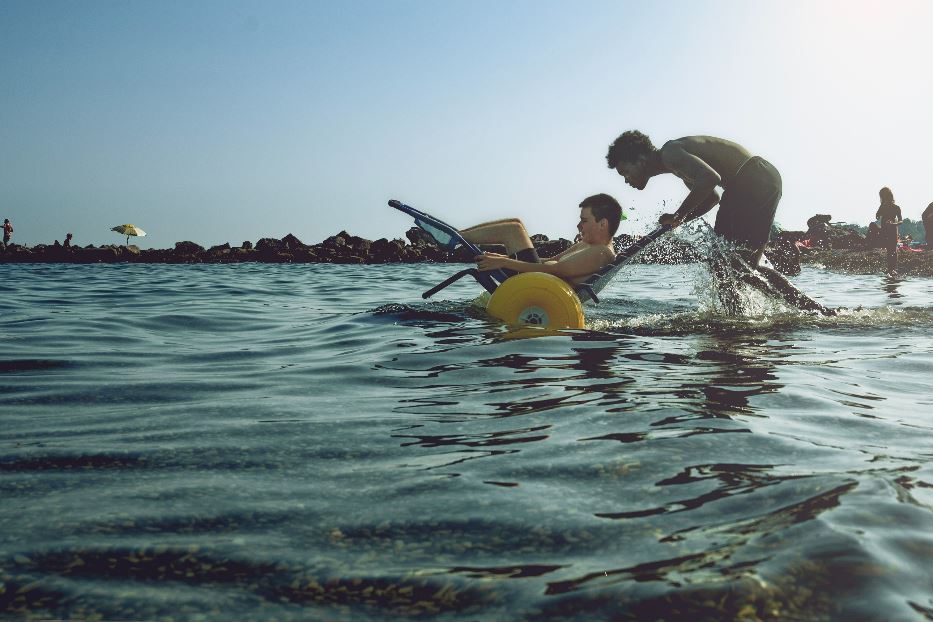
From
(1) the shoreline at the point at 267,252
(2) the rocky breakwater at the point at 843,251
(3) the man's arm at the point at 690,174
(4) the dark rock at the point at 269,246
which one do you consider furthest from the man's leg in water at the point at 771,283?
(4) the dark rock at the point at 269,246

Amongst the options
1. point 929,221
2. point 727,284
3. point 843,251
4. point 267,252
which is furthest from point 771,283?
point 267,252

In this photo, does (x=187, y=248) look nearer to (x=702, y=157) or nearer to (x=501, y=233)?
(x=501, y=233)

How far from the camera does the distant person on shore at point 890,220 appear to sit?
67.8 ft

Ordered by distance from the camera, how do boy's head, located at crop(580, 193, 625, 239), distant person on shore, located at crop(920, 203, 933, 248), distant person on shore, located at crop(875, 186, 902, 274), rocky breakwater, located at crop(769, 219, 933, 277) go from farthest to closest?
distant person on shore, located at crop(920, 203, 933, 248) < rocky breakwater, located at crop(769, 219, 933, 277) < distant person on shore, located at crop(875, 186, 902, 274) < boy's head, located at crop(580, 193, 625, 239)

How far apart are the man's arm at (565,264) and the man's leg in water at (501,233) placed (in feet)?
1.49

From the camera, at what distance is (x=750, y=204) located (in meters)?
8.84

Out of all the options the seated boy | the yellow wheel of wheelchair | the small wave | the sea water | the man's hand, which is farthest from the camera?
the man's hand

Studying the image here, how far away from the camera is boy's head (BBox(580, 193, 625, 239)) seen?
8.75 meters

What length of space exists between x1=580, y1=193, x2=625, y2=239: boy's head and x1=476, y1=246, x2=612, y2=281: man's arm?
0.31 metres

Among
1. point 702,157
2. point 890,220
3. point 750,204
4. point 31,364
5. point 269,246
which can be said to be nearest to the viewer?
point 31,364

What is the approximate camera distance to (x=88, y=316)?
10.2 meters

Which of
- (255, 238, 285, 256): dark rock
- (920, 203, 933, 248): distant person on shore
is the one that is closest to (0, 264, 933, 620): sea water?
(920, 203, 933, 248): distant person on shore

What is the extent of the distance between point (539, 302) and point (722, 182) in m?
2.69

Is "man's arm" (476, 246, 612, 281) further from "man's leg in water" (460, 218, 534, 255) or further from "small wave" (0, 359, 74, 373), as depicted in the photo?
"small wave" (0, 359, 74, 373)
